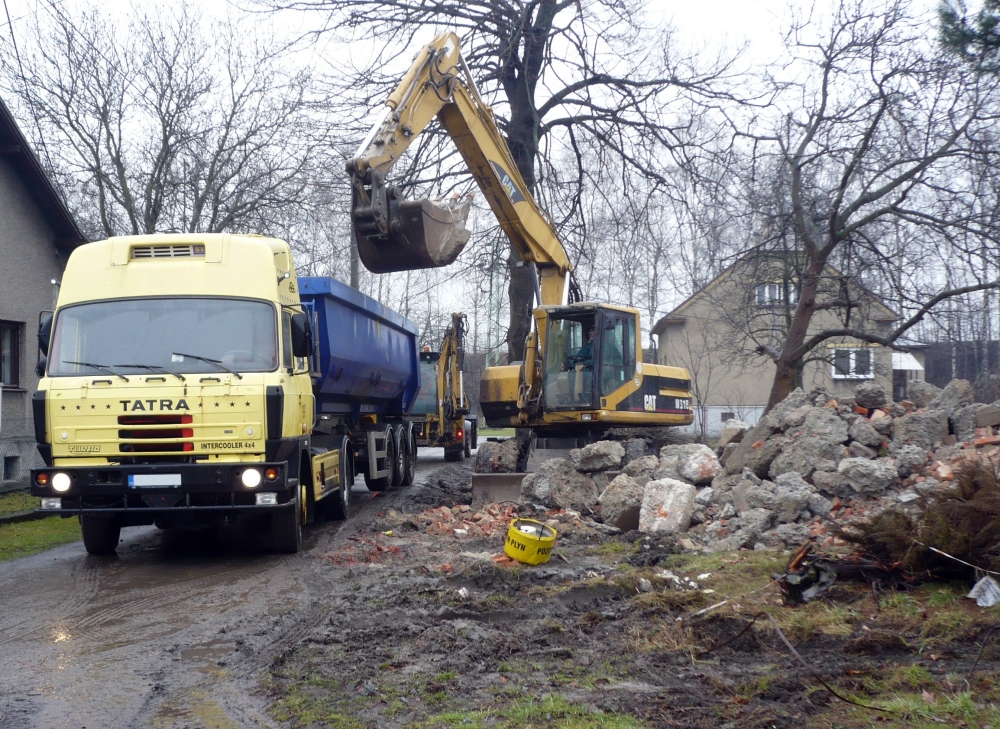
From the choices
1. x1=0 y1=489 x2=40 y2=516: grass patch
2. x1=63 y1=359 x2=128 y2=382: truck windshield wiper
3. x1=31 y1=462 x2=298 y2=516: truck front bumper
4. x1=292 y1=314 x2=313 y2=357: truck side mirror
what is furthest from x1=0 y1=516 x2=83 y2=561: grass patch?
x1=292 y1=314 x2=313 y2=357: truck side mirror

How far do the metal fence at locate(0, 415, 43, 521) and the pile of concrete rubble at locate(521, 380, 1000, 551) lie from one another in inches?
357

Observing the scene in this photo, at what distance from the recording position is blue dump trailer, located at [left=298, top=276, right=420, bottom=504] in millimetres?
12234

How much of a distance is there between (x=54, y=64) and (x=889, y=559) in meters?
21.5

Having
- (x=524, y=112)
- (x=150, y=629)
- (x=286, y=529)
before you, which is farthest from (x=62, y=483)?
(x=524, y=112)

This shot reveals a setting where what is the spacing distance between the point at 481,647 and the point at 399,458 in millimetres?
11818

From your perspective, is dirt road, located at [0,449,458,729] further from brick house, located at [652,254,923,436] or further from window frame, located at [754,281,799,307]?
window frame, located at [754,281,799,307]

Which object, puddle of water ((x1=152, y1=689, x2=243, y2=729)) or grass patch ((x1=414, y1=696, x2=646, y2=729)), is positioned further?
puddle of water ((x1=152, y1=689, x2=243, y2=729))

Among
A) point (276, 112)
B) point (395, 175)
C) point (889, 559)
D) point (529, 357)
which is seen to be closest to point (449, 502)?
point (529, 357)

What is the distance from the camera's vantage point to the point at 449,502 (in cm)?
1467

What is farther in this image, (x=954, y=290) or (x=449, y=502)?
(x=954, y=290)

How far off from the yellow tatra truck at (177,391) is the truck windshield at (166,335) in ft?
0.04

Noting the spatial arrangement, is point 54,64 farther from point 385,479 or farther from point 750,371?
point 750,371

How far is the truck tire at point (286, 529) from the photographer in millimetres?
9805

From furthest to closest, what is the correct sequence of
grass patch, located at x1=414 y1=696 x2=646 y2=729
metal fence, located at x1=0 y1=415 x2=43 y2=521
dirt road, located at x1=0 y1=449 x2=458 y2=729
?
metal fence, located at x1=0 y1=415 x2=43 y2=521 < dirt road, located at x1=0 y1=449 x2=458 y2=729 < grass patch, located at x1=414 y1=696 x2=646 y2=729
